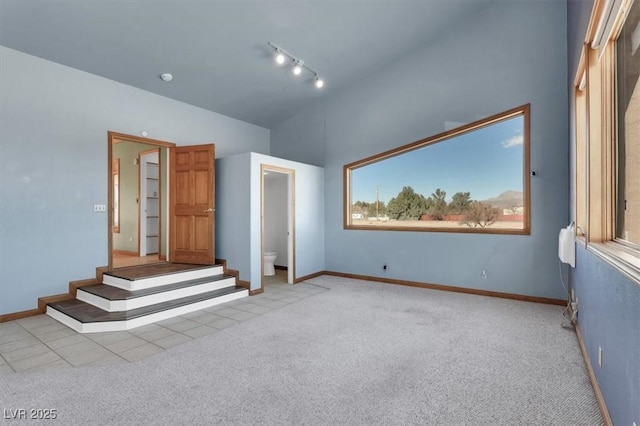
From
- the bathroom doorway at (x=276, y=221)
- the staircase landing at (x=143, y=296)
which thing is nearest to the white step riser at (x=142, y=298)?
the staircase landing at (x=143, y=296)

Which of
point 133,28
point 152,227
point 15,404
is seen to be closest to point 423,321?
point 15,404

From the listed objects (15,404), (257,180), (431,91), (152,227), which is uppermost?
(431,91)

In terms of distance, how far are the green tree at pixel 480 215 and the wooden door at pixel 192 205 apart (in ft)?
13.0

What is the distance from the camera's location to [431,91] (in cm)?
486

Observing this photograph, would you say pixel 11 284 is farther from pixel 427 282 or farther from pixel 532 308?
pixel 532 308

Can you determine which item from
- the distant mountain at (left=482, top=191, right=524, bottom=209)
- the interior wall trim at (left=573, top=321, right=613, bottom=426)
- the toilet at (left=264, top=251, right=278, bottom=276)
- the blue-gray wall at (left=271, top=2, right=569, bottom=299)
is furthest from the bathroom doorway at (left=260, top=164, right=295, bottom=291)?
the interior wall trim at (left=573, top=321, right=613, bottom=426)

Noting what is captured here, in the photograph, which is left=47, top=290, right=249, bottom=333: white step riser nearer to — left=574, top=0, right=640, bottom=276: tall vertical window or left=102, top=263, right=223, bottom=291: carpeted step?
left=102, top=263, right=223, bottom=291: carpeted step

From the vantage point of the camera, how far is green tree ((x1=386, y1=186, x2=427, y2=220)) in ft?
17.0

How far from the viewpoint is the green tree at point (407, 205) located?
5.18 metres

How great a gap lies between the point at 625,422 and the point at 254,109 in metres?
6.04

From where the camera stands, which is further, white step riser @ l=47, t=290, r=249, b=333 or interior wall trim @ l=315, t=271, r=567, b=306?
interior wall trim @ l=315, t=271, r=567, b=306

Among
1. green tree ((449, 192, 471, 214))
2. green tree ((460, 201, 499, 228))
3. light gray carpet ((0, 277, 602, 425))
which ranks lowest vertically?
light gray carpet ((0, 277, 602, 425))

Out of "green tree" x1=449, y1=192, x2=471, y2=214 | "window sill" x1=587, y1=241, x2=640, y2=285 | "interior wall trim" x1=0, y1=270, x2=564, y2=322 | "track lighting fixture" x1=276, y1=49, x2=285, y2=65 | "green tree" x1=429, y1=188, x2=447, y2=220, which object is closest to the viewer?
"window sill" x1=587, y1=241, x2=640, y2=285

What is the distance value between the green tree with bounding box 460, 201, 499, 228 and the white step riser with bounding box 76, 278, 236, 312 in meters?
3.87
